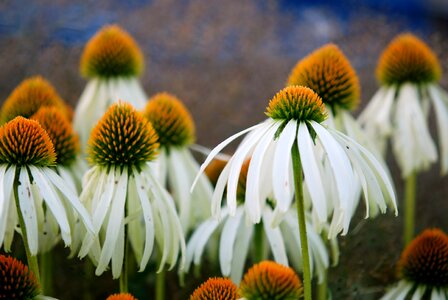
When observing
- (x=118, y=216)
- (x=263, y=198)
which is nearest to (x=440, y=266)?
(x=263, y=198)

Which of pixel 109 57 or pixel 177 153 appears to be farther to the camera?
pixel 109 57

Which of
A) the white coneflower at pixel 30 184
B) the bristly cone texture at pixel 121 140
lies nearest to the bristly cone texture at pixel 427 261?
the bristly cone texture at pixel 121 140

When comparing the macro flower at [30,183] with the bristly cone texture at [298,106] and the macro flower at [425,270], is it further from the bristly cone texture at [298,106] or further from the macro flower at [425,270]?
the macro flower at [425,270]

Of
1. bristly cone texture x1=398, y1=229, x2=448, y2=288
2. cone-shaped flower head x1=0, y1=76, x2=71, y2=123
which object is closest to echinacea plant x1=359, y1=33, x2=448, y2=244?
bristly cone texture x1=398, y1=229, x2=448, y2=288

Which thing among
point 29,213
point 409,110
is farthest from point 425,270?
point 29,213

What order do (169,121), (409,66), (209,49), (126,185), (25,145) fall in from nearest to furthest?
(25,145)
(126,185)
(169,121)
(409,66)
(209,49)

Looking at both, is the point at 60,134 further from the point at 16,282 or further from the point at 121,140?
the point at 16,282

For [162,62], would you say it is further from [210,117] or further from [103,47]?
[103,47]
